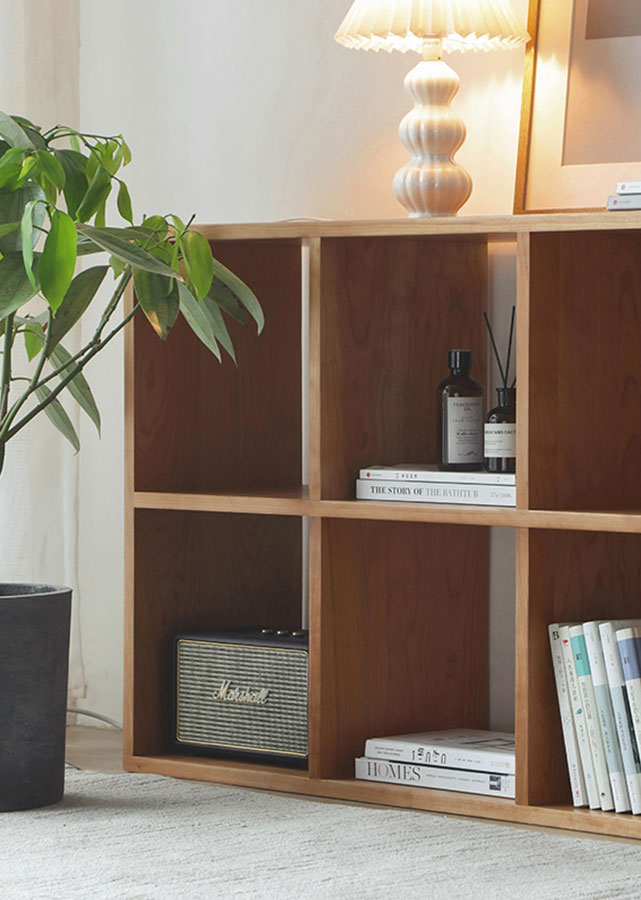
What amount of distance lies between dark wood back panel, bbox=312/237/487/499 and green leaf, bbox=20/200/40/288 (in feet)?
1.63

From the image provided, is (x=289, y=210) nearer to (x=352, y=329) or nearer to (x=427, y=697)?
(x=352, y=329)

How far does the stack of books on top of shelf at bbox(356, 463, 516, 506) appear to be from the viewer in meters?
2.07

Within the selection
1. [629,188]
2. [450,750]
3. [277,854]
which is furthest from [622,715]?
[629,188]

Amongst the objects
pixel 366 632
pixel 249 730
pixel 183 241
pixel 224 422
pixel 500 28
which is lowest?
pixel 249 730

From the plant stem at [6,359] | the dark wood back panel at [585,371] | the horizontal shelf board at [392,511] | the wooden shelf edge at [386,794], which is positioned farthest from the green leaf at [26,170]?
the wooden shelf edge at [386,794]

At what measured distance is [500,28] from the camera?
2.25 meters

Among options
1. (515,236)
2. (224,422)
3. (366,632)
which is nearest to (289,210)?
(224,422)

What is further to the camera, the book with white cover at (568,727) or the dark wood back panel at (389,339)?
the dark wood back panel at (389,339)

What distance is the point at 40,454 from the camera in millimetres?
2658

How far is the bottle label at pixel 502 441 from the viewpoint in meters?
2.13

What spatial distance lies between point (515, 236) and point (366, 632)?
66 centimetres

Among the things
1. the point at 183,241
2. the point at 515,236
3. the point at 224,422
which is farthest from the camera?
the point at 224,422

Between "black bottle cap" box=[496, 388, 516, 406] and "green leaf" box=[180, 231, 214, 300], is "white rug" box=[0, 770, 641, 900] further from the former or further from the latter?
"green leaf" box=[180, 231, 214, 300]

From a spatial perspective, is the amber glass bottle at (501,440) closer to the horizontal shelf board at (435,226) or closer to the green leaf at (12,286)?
the horizontal shelf board at (435,226)
